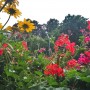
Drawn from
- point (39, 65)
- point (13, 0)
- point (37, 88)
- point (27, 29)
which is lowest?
point (37, 88)

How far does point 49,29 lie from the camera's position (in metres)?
61.2

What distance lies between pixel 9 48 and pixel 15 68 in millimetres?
611

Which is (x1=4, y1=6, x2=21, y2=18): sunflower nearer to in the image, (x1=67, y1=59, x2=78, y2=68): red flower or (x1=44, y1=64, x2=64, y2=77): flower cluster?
(x1=67, y1=59, x2=78, y2=68): red flower

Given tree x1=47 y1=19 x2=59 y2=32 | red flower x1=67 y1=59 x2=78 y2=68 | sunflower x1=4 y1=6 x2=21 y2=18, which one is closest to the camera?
red flower x1=67 y1=59 x2=78 y2=68

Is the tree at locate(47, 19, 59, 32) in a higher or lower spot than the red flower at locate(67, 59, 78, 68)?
higher

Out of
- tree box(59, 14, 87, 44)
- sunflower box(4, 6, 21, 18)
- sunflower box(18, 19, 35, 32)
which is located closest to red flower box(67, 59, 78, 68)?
sunflower box(18, 19, 35, 32)

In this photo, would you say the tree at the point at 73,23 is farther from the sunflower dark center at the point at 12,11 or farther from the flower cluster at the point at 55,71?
the flower cluster at the point at 55,71

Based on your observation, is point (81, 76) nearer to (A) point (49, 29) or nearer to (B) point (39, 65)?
(B) point (39, 65)

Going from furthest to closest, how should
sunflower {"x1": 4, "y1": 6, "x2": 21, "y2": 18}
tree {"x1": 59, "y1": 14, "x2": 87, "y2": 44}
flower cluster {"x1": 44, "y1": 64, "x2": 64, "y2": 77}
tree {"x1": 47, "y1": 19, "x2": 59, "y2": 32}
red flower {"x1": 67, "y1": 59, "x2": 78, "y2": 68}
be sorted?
tree {"x1": 47, "y1": 19, "x2": 59, "y2": 32}, tree {"x1": 59, "y1": 14, "x2": 87, "y2": 44}, sunflower {"x1": 4, "y1": 6, "x2": 21, "y2": 18}, red flower {"x1": 67, "y1": 59, "x2": 78, "y2": 68}, flower cluster {"x1": 44, "y1": 64, "x2": 64, "y2": 77}

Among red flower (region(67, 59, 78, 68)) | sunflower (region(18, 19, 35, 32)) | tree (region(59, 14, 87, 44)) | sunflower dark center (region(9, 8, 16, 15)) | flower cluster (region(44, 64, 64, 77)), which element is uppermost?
tree (region(59, 14, 87, 44))

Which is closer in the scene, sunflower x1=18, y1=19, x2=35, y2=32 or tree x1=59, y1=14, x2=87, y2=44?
sunflower x1=18, y1=19, x2=35, y2=32

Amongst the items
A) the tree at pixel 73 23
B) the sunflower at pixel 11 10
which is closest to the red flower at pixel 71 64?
the sunflower at pixel 11 10

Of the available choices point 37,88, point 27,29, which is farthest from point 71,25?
point 37,88

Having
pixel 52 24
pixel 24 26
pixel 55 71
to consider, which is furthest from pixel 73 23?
pixel 55 71
